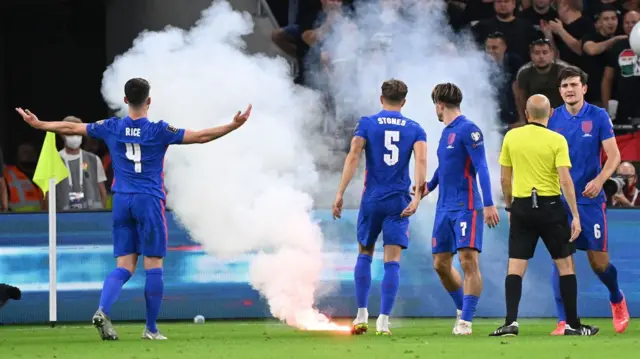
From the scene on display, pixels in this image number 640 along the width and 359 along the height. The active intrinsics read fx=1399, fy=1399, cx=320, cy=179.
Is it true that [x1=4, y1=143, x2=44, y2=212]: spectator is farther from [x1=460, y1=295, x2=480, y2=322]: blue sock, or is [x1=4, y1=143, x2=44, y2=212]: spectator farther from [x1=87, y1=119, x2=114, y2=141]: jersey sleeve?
[x1=460, y1=295, x2=480, y2=322]: blue sock

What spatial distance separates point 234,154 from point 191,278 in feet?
6.47

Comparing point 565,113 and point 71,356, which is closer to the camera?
point 71,356

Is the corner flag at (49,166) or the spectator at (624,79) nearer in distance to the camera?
the corner flag at (49,166)

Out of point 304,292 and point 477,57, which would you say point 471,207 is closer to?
point 304,292

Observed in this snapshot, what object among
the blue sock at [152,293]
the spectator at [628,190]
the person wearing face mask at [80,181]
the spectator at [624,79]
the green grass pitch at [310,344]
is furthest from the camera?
the spectator at [624,79]

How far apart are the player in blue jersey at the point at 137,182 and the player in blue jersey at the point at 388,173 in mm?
1258

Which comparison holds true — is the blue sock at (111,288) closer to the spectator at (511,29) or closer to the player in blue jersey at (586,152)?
the player in blue jersey at (586,152)

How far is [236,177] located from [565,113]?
9.87 feet

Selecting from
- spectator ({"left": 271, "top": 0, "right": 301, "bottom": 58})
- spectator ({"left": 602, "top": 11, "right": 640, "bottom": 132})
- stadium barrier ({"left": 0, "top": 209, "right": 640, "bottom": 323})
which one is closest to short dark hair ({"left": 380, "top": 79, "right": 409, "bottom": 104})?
stadium barrier ({"left": 0, "top": 209, "right": 640, "bottom": 323})

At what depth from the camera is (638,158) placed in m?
15.8

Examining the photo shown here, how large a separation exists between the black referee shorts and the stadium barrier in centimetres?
364

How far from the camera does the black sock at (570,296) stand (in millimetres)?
10594

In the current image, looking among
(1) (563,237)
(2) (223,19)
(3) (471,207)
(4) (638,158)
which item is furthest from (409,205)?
(4) (638,158)

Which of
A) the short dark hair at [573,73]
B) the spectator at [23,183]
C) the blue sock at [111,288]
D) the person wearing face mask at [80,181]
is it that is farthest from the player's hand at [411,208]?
the spectator at [23,183]
